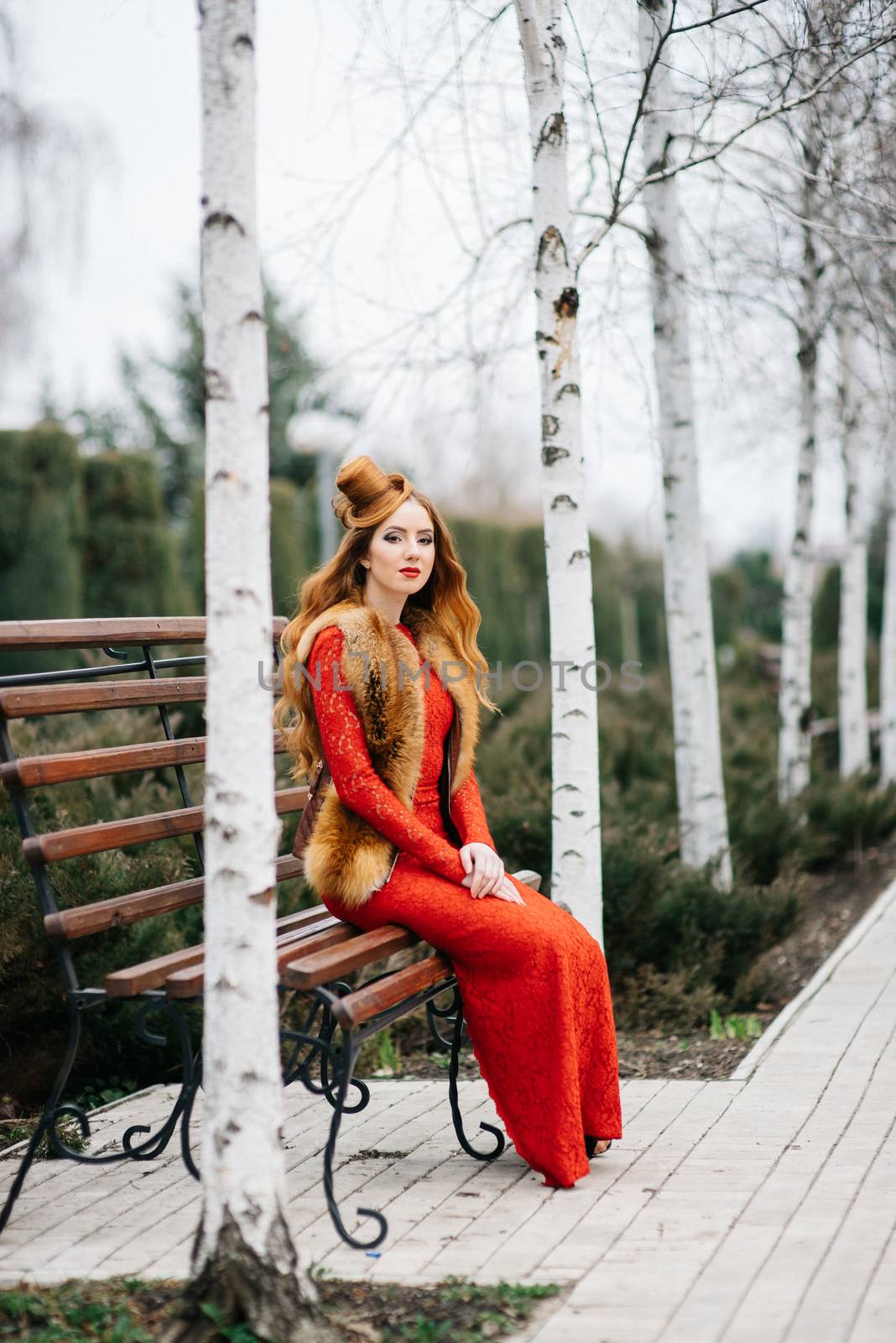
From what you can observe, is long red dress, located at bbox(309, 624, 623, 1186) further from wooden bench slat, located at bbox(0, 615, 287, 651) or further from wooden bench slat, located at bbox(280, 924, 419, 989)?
wooden bench slat, located at bbox(0, 615, 287, 651)

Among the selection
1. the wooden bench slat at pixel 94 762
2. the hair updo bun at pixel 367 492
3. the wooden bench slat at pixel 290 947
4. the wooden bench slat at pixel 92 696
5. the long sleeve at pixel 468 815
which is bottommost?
the wooden bench slat at pixel 290 947

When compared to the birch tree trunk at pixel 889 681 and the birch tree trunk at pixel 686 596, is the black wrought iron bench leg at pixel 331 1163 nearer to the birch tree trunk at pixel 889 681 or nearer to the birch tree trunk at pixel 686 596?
the birch tree trunk at pixel 686 596

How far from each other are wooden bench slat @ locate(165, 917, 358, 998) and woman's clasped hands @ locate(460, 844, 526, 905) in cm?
37

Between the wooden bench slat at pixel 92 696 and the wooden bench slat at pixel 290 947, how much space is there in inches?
29.9

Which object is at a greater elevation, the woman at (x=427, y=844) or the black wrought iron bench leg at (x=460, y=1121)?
the woman at (x=427, y=844)

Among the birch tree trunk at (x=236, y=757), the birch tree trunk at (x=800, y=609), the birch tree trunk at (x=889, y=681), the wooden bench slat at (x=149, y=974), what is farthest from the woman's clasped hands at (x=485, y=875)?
the birch tree trunk at (x=889, y=681)

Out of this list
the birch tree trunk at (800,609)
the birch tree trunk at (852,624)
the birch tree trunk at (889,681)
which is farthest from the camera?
the birch tree trunk at (889,681)

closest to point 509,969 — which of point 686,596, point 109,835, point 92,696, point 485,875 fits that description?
point 485,875

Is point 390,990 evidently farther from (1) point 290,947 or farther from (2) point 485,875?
(2) point 485,875

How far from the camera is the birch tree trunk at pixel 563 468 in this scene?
4465 millimetres

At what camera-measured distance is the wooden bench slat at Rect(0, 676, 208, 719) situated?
10.7 feet

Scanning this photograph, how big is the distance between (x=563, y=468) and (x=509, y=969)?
183 centimetres

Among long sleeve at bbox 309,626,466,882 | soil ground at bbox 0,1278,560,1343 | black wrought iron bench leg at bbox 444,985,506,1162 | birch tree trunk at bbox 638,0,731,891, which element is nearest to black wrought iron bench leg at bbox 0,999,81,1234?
soil ground at bbox 0,1278,560,1343

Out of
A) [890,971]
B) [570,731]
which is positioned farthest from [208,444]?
[890,971]
